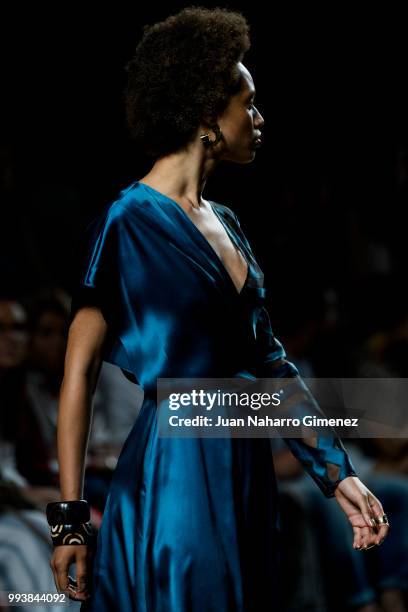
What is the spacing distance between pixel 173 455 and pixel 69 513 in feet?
0.36

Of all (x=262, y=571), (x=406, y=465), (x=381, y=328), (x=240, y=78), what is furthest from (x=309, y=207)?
(x=262, y=571)

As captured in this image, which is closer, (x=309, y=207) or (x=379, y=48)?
(x=379, y=48)

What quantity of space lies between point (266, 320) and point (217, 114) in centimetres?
21

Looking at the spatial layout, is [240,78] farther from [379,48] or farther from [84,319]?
[379,48]

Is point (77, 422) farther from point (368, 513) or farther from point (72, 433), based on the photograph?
point (368, 513)

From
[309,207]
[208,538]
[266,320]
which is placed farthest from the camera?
[309,207]

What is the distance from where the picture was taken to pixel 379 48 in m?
2.04

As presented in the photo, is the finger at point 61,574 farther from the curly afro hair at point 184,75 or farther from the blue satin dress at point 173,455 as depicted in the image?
the curly afro hair at point 184,75

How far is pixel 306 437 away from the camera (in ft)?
3.24

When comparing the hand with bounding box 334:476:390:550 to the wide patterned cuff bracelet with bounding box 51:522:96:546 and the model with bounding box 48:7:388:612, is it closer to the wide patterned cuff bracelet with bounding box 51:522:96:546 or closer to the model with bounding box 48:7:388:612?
the model with bounding box 48:7:388:612

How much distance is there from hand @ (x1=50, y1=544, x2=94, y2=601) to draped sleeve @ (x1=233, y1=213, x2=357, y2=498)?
0.24m

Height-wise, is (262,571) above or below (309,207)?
below

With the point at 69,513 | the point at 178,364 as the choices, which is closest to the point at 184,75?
the point at 178,364

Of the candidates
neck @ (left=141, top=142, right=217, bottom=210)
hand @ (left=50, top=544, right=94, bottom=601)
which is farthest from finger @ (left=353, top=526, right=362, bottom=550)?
neck @ (left=141, top=142, right=217, bottom=210)
